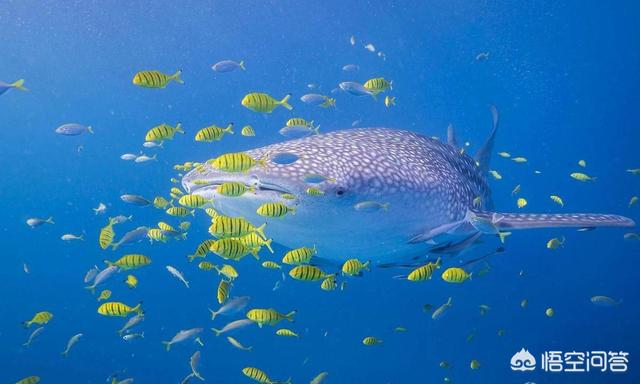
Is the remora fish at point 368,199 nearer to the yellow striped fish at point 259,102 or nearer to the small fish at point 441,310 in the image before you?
the yellow striped fish at point 259,102

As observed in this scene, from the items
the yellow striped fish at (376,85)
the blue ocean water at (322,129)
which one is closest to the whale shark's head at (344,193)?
the yellow striped fish at (376,85)

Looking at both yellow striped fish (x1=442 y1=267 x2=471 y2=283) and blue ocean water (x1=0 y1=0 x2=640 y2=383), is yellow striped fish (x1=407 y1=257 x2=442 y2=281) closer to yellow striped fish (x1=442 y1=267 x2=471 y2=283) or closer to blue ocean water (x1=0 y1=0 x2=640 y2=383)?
yellow striped fish (x1=442 y1=267 x2=471 y2=283)

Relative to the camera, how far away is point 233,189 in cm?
375

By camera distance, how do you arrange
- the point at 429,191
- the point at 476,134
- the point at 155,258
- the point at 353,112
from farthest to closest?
the point at 476,134 → the point at 155,258 → the point at 353,112 → the point at 429,191

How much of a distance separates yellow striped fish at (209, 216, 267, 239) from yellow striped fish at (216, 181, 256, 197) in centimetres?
23

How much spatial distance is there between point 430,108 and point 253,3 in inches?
708

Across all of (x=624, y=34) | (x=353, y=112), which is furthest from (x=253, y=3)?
(x=624, y=34)

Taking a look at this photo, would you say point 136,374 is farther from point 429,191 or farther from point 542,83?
point 542,83

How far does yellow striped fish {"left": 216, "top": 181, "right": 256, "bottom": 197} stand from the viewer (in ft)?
12.2

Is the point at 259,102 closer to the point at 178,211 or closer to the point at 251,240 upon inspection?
the point at 178,211

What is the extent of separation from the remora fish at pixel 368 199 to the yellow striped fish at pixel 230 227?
123mm

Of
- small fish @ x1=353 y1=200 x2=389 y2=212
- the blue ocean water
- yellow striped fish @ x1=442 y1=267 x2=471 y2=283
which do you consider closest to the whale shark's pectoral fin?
small fish @ x1=353 y1=200 x2=389 y2=212

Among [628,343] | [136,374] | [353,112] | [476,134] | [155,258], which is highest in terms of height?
[476,134]

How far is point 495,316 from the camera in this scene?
32.1m
